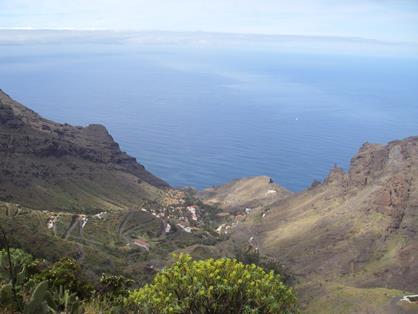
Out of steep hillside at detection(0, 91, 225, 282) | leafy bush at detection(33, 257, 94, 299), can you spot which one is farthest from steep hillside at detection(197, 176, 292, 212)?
leafy bush at detection(33, 257, 94, 299)

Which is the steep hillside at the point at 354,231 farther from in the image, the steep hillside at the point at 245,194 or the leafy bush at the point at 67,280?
the leafy bush at the point at 67,280

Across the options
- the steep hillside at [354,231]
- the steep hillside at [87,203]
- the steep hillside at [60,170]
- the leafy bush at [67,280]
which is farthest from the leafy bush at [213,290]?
the steep hillside at [60,170]

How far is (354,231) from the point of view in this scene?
82.4 meters

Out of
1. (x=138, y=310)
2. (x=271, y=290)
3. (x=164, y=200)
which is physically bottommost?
(x=164, y=200)

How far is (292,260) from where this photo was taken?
80.6 m

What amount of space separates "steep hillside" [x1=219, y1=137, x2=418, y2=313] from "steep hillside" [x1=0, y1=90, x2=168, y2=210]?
30.3m

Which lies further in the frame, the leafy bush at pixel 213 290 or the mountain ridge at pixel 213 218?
the mountain ridge at pixel 213 218

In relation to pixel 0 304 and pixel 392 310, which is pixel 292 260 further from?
pixel 0 304

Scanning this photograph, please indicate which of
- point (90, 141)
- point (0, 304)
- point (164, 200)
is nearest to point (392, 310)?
point (0, 304)

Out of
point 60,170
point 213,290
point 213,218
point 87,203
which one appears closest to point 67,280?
point 213,290

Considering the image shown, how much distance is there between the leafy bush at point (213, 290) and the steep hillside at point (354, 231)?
4016 centimetres

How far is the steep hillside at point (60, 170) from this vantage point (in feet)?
330

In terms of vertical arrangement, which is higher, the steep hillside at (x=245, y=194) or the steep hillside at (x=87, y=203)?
the steep hillside at (x=87, y=203)

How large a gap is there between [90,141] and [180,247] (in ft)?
222
